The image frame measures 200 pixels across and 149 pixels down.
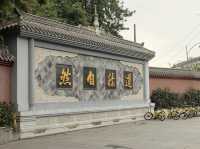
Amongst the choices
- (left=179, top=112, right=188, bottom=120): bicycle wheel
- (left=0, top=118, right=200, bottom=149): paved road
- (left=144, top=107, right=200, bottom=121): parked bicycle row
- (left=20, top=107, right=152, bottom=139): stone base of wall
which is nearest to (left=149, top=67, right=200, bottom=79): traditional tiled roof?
(left=144, top=107, right=200, bottom=121): parked bicycle row

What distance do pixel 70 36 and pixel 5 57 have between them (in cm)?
298

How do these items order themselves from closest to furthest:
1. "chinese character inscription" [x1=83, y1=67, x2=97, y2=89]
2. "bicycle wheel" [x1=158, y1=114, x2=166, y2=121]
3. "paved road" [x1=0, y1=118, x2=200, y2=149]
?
"paved road" [x1=0, y1=118, x2=200, y2=149] → "chinese character inscription" [x1=83, y1=67, x2=97, y2=89] → "bicycle wheel" [x1=158, y1=114, x2=166, y2=121]

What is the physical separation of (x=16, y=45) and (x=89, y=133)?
380 cm

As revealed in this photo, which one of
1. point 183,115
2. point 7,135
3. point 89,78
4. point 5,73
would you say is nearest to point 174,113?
point 183,115

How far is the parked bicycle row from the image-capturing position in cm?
1967

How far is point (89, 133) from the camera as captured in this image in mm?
14219

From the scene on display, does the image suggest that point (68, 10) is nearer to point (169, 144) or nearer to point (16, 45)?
point (16, 45)

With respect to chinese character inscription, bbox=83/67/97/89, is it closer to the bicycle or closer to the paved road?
the paved road

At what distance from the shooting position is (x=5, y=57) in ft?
41.5

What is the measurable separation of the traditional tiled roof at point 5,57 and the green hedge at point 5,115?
1285 millimetres

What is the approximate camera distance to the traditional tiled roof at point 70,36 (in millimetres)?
13078

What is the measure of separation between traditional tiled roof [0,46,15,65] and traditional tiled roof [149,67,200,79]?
10.4 m

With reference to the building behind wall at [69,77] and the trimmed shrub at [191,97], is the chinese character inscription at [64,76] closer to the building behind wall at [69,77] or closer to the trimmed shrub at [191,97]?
the building behind wall at [69,77]

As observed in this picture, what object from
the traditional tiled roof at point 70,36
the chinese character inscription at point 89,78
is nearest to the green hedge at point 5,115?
the traditional tiled roof at point 70,36
